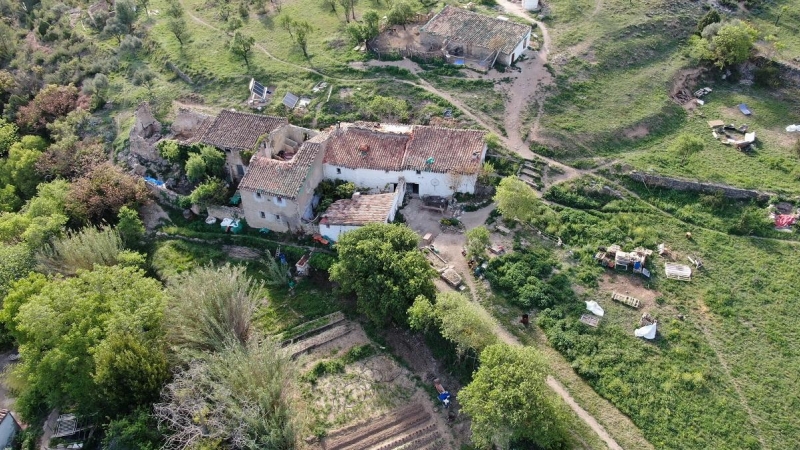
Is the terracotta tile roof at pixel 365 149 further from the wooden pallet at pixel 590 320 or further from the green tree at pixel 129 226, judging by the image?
the wooden pallet at pixel 590 320

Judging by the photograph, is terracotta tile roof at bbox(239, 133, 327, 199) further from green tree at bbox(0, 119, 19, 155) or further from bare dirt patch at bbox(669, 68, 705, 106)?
bare dirt patch at bbox(669, 68, 705, 106)

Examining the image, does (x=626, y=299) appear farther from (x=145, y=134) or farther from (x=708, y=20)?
(x=145, y=134)

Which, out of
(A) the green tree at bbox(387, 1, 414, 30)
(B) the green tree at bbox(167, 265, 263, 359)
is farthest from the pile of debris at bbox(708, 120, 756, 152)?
(B) the green tree at bbox(167, 265, 263, 359)

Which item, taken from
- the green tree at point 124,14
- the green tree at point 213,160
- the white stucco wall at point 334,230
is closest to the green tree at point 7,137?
the green tree at point 124,14

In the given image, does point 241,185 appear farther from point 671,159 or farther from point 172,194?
point 671,159

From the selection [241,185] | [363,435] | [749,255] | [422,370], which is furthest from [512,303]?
[241,185]

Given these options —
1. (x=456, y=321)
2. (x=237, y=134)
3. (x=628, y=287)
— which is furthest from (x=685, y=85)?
(x=237, y=134)
